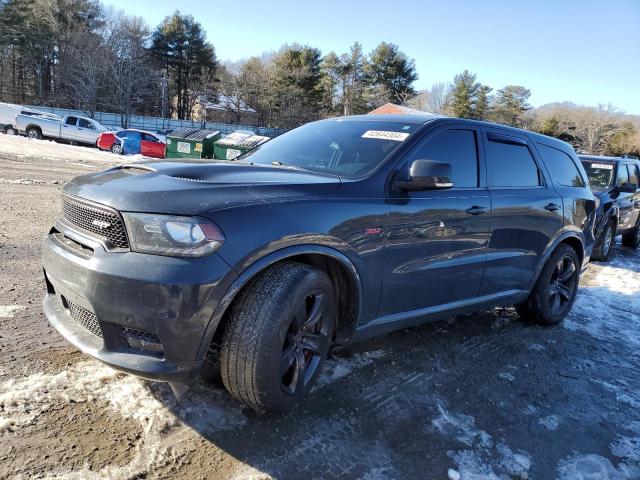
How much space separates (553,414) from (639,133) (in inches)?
2492

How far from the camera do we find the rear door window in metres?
3.98

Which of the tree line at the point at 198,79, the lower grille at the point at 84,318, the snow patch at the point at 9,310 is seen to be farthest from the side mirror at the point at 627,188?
the tree line at the point at 198,79

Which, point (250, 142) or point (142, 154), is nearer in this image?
point (250, 142)

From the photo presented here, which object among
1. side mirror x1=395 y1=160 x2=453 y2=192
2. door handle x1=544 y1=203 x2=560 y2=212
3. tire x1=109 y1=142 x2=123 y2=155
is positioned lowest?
tire x1=109 y1=142 x2=123 y2=155

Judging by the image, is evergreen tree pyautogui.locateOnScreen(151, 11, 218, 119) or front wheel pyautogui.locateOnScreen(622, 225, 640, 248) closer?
front wheel pyautogui.locateOnScreen(622, 225, 640, 248)

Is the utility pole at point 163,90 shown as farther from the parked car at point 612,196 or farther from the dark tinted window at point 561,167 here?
the dark tinted window at point 561,167

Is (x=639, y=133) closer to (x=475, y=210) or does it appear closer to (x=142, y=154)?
(x=142, y=154)

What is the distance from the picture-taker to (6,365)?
2861mm

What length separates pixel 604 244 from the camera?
8484 millimetres

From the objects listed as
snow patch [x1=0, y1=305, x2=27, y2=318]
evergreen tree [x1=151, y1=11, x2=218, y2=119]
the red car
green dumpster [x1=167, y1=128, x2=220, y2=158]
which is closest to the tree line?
evergreen tree [x1=151, y1=11, x2=218, y2=119]

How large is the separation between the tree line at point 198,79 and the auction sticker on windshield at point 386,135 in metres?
48.2

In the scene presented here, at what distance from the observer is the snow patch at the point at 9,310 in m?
3.57

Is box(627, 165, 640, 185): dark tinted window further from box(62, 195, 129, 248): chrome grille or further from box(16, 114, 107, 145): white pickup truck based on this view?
box(16, 114, 107, 145): white pickup truck

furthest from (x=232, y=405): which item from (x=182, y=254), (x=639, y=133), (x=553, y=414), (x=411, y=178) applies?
(x=639, y=133)
